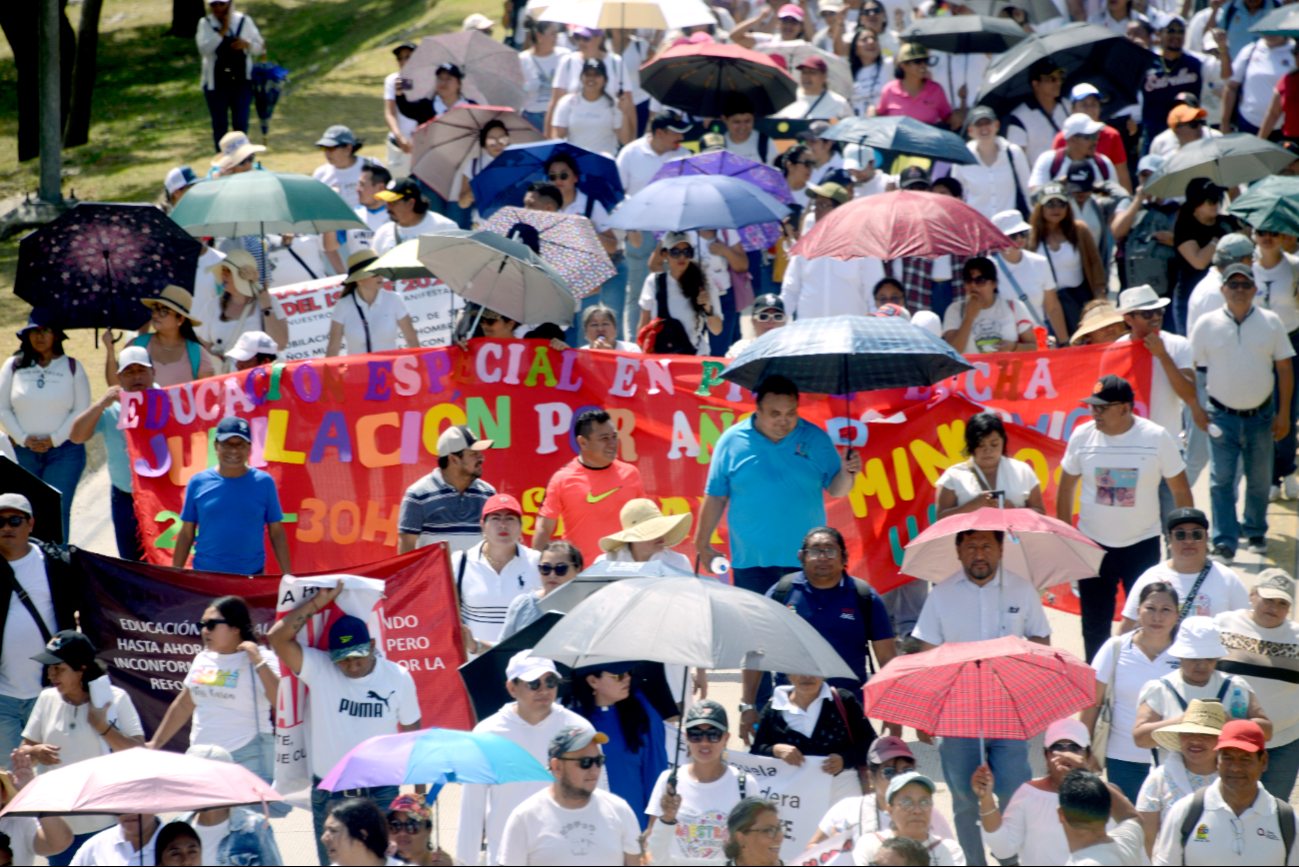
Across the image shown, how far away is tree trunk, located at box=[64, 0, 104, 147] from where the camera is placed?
21844mm

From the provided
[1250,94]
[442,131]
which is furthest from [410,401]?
[1250,94]

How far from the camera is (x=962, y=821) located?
7.79m

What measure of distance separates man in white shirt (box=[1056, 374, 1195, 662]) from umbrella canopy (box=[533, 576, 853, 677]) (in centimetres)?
270

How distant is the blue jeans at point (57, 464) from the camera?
10.6m

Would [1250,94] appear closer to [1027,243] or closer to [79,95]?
[1027,243]

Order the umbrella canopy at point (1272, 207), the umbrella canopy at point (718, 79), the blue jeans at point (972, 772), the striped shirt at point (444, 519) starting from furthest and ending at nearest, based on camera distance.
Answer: the umbrella canopy at point (718, 79)
the umbrella canopy at point (1272, 207)
the striped shirt at point (444, 519)
the blue jeans at point (972, 772)

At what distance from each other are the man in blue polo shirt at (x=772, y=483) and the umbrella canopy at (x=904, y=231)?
1595 millimetres

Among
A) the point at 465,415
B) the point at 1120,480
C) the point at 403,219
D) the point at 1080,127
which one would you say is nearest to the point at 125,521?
the point at 465,415

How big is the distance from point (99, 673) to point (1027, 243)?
24.1 feet

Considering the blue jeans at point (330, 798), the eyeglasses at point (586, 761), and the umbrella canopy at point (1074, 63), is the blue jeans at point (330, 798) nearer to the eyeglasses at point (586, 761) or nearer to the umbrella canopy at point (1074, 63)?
the eyeglasses at point (586, 761)

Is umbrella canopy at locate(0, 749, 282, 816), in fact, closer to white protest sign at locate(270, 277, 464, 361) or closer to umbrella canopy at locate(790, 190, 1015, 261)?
umbrella canopy at locate(790, 190, 1015, 261)

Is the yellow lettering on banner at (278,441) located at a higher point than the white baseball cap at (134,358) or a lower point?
lower

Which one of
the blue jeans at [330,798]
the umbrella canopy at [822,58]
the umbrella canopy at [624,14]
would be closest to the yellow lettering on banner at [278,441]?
the blue jeans at [330,798]

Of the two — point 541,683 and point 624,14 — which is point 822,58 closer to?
point 624,14
